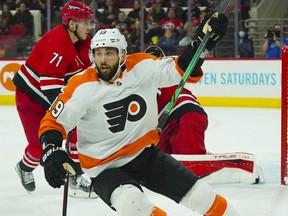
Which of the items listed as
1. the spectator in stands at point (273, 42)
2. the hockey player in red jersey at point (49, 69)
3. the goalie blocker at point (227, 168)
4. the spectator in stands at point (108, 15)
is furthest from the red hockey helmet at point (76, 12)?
the spectator in stands at point (108, 15)

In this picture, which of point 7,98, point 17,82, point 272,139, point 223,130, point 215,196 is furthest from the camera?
point 7,98

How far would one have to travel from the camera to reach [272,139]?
5812 millimetres

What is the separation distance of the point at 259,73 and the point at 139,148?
19.0 feet

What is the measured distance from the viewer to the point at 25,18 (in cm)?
975

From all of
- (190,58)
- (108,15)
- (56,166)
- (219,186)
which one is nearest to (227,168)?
(219,186)

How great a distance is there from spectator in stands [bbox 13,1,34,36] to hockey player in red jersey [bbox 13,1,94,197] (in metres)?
5.71

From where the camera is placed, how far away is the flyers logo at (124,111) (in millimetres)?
2646

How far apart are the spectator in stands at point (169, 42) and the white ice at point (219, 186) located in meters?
1.96

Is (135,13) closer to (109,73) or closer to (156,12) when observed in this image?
(156,12)

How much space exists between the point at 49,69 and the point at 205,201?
57.0 inches

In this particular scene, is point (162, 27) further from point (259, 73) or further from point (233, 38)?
point (259, 73)

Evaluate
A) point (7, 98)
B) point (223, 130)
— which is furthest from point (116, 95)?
point (7, 98)

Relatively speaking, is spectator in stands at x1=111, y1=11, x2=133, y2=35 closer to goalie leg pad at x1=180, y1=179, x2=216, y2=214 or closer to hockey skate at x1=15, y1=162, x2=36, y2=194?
hockey skate at x1=15, y1=162, x2=36, y2=194

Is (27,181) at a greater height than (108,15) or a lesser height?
lesser
